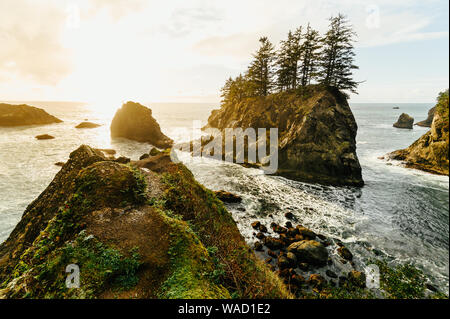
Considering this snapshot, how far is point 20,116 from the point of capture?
59406 millimetres

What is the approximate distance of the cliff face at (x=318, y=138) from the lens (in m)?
26.6

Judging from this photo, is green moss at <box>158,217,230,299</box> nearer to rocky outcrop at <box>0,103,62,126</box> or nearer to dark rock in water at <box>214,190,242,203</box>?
dark rock in water at <box>214,190,242,203</box>

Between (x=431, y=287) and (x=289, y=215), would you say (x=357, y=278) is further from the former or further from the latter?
(x=289, y=215)

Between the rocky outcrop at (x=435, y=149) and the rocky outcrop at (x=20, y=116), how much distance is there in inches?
4098

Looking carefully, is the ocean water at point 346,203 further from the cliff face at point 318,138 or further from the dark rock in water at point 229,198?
the cliff face at point 318,138

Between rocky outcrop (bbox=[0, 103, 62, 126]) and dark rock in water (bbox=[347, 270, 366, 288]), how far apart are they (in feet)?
301

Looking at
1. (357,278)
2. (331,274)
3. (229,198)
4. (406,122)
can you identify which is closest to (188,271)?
(331,274)

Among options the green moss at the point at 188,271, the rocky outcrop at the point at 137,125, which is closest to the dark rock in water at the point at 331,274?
the green moss at the point at 188,271

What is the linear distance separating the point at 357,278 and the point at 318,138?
2156cm

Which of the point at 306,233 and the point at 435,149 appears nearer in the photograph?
the point at 306,233

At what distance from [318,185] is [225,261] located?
2270cm

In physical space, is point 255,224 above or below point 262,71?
below

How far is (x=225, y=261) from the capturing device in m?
6.83
